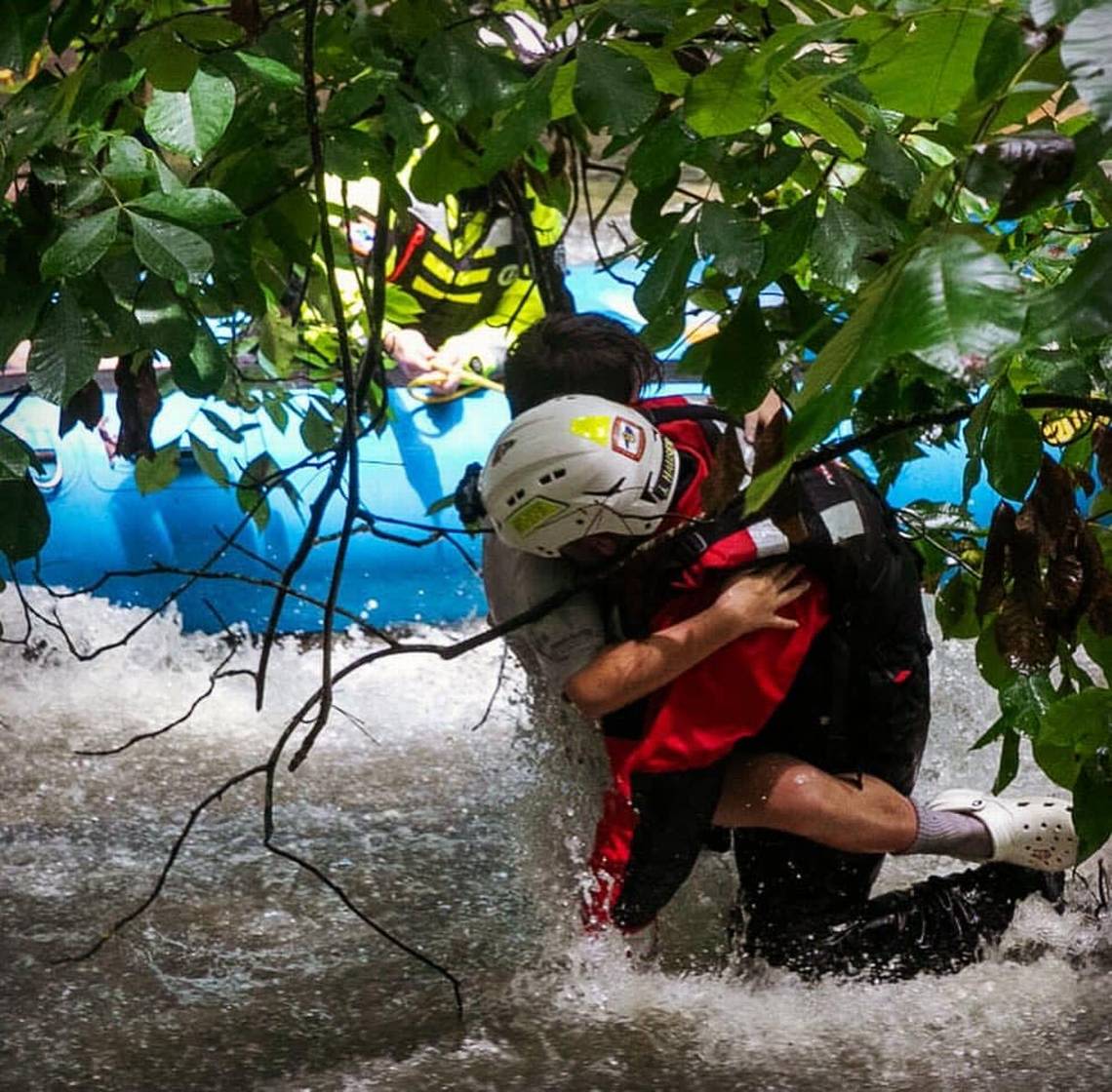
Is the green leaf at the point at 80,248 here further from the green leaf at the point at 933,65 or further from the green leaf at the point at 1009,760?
the green leaf at the point at 1009,760

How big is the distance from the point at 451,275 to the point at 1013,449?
267 cm

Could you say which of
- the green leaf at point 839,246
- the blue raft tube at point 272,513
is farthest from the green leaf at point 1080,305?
the blue raft tube at point 272,513

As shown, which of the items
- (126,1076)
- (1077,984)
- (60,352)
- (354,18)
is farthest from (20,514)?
(1077,984)

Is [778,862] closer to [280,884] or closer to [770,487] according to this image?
[280,884]

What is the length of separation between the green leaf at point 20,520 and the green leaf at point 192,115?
55 cm

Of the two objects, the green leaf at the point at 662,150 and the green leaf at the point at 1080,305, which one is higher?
the green leaf at the point at 662,150

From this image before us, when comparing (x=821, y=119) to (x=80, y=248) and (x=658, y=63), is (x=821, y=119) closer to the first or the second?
(x=658, y=63)

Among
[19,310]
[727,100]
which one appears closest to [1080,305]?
Result: [727,100]

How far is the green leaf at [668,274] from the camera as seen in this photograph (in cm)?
162

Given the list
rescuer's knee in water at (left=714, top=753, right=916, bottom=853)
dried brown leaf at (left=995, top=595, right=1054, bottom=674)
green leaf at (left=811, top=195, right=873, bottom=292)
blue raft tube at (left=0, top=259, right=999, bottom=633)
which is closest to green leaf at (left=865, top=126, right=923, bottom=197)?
green leaf at (left=811, top=195, right=873, bottom=292)

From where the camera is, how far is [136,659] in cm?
486

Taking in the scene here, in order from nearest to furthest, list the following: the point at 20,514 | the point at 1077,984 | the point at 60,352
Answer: the point at 60,352 < the point at 20,514 < the point at 1077,984

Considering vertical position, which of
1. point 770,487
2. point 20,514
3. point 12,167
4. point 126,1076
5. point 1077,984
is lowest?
point 1077,984

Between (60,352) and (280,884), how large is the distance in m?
1.78
